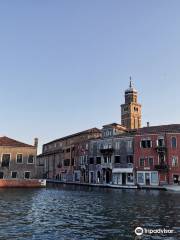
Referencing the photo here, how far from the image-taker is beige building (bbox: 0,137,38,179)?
47.3 meters

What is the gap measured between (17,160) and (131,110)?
57693 mm

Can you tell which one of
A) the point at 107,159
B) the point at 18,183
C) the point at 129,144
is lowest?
the point at 18,183

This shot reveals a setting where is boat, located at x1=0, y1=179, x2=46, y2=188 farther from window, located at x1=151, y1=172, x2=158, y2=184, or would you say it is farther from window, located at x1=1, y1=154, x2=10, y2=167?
window, located at x1=151, y1=172, x2=158, y2=184

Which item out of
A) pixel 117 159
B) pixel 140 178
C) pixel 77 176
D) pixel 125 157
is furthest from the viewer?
pixel 77 176

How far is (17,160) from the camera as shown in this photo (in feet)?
157

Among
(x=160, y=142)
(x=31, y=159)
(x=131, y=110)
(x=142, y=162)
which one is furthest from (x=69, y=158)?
(x=131, y=110)

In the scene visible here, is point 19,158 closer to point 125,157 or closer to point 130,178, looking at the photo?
point 125,157

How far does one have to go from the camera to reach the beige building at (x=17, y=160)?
47312 mm

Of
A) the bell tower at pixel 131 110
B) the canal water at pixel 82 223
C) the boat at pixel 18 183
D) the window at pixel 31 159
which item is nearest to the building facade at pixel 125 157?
the window at pixel 31 159

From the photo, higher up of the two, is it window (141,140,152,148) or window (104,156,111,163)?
window (141,140,152,148)

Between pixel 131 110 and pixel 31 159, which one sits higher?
pixel 131 110

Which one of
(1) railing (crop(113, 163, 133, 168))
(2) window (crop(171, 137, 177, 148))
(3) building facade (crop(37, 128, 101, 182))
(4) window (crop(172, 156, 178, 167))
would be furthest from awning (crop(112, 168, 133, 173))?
(3) building facade (crop(37, 128, 101, 182))

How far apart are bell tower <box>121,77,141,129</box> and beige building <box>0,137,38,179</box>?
54735 mm

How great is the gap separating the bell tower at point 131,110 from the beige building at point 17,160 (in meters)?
54.7
